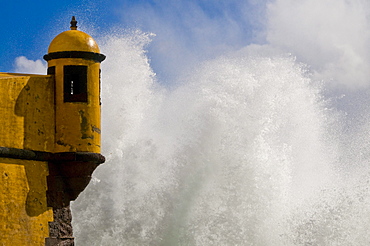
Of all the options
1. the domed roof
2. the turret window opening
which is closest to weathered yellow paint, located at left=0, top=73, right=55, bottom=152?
the turret window opening

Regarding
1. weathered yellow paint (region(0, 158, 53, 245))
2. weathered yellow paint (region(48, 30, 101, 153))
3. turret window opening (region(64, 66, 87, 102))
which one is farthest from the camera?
turret window opening (region(64, 66, 87, 102))

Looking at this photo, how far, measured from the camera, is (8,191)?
9.73m

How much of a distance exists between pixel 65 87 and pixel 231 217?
349 inches

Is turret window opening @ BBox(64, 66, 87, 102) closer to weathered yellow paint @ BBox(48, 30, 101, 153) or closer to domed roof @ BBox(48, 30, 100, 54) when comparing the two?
weathered yellow paint @ BBox(48, 30, 101, 153)

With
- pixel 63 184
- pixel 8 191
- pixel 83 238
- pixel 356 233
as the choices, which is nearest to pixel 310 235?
pixel 356 233

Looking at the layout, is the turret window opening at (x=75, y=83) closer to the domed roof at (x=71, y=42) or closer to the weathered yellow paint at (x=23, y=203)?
the domed roof at (x=71, y=42)

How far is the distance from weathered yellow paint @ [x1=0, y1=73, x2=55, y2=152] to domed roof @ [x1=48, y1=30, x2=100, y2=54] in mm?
518

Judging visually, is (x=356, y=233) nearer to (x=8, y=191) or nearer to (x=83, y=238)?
(x=83, y=238)

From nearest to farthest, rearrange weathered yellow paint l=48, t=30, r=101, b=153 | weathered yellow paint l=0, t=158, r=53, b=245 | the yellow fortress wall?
weathered yellow paint l=0, t=158, r=53, b=245, the yellow fortress wall, weathered yellow paint l=48, t=30, r=101, b=153

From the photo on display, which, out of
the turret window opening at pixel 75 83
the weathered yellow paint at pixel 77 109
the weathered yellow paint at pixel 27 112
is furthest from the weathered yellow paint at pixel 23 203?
the turret window opening at pixel 75 83

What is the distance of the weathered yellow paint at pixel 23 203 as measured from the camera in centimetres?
967

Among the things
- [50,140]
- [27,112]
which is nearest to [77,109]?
[50,140]

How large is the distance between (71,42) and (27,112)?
136 centimetres

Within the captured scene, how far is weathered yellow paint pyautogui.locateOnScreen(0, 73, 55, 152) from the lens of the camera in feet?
32.6
